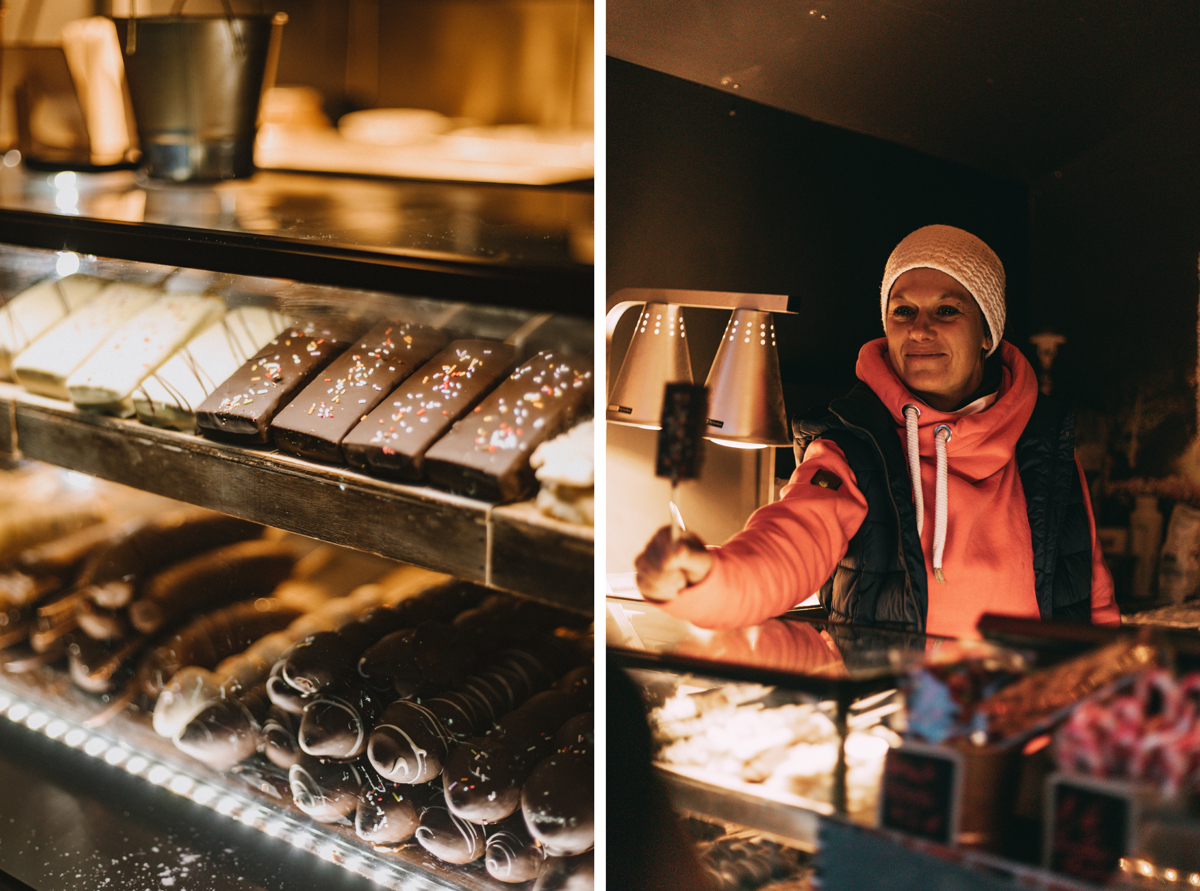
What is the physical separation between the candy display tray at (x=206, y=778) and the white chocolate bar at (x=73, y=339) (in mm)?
620

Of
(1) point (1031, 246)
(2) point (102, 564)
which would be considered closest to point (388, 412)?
(1) point (1031, 246)

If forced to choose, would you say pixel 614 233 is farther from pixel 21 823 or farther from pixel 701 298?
pixel 21 823

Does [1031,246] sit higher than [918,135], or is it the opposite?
[918,135]

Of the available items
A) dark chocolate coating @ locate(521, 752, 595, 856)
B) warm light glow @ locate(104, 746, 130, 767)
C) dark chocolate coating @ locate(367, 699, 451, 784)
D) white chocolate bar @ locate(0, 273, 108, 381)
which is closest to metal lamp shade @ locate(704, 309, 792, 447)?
dark chocolate coating @ locate(521, 752, 595, 856)

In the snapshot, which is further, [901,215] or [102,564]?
[102,564]

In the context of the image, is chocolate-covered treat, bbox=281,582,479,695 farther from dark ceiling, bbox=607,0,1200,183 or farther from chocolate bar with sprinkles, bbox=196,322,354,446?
dark ceiling, bbox=607,0,1200,183

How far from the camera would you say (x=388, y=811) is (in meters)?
1.17

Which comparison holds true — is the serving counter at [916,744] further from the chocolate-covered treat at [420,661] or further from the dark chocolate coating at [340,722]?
the dark chocolate coating at [340,722]

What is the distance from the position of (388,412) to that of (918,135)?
0.71m

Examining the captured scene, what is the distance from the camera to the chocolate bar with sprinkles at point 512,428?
935 millimetres

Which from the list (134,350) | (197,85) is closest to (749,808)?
(134,350)

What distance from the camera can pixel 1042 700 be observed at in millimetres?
821

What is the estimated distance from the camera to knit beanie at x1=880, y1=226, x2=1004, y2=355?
2.81 feet

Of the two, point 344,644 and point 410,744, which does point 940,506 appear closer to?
point 410,744
